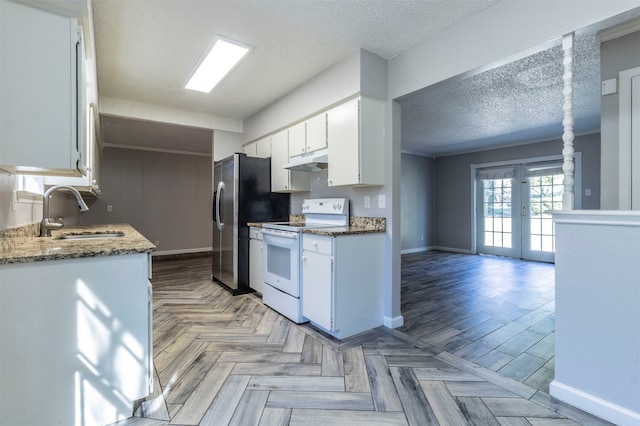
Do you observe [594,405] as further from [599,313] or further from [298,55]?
Result: [298,55]

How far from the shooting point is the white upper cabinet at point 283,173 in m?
3.61

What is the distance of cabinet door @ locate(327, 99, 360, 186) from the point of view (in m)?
2.62

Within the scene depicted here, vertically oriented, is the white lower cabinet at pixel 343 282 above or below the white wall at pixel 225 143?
below

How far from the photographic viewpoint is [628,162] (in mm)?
1769

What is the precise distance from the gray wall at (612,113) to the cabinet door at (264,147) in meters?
3.22

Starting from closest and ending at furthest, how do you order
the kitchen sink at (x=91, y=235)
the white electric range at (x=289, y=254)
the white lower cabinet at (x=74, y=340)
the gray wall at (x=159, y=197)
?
the white lower cabinet at (x=74, y=340), the kitchen sink at (x=91, y=235), the white electric range at (x=289, y=254), the gray wall at (x=159, y=197)

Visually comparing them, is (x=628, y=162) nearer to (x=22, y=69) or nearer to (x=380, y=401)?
(x=380, y=401)

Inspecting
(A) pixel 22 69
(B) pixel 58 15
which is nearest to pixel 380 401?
(A) pixel 22 69

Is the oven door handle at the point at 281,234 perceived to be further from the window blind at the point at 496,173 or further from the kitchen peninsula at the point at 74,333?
the window blind at the point at 496,173

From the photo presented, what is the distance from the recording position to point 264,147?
13.4ft

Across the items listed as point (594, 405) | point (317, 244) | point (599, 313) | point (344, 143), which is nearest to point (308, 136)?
point (344, 143)

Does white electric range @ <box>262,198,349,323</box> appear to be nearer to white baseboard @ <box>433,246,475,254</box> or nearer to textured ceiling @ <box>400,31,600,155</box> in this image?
textured ceiling @ <box>400,31,600,155</box>

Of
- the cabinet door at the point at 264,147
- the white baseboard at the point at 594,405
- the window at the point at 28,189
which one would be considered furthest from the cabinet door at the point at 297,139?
the white baseboard at the point at 594,405

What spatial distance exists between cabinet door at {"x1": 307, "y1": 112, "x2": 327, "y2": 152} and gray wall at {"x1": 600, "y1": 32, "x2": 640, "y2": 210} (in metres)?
2.06
